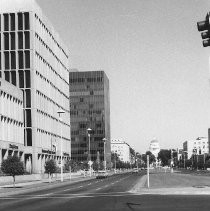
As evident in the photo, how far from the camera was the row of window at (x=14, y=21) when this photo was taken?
10581 cm

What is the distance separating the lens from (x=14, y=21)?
10688cm

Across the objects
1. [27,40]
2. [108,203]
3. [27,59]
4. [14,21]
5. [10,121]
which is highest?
[14,21]

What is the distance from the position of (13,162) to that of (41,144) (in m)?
47.7

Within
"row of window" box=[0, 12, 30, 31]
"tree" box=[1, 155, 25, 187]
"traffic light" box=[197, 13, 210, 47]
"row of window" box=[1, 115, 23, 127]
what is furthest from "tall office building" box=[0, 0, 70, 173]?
"traffic light" box=[197, 13, 210, 47]

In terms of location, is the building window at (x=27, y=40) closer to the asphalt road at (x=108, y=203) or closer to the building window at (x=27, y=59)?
the building window at (x=27, y=59)

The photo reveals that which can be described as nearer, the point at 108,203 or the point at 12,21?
the point at 108,203

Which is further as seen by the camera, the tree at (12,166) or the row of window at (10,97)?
the row of window at (10,97)

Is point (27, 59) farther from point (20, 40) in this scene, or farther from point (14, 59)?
point (20, 40)

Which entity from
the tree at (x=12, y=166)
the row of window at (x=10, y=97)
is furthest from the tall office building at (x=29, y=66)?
the tree at (x=12, y=166)

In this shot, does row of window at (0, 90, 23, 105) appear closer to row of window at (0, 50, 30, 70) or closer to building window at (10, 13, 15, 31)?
row of window at (0, 50, 30, 70)

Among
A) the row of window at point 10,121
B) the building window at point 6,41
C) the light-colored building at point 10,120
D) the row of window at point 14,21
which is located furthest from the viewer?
the building window at point 6,41

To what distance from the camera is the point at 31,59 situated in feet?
341

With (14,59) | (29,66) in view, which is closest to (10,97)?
(29,66)

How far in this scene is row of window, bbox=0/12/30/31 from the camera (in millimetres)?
105812
